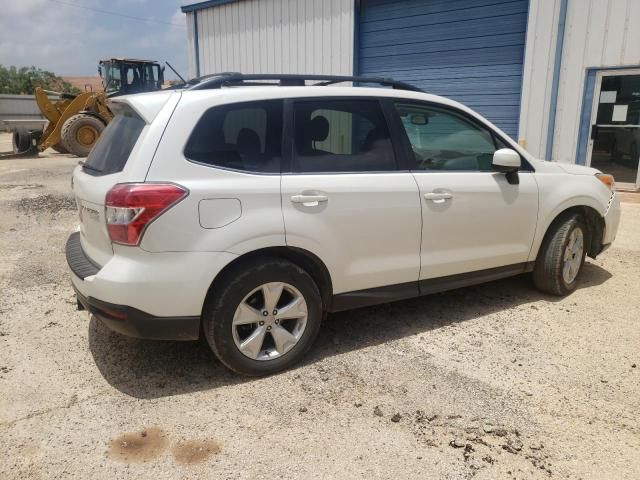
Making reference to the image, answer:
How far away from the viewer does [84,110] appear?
1645 cm

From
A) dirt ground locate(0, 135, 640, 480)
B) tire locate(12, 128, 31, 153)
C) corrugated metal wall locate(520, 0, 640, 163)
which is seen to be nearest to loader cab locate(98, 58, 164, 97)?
tire locate(12, 128, 31, 153)

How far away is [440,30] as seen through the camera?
10.6 m

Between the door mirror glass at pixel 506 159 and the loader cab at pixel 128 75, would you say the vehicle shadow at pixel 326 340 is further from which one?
the loader cab at pixel 128 75

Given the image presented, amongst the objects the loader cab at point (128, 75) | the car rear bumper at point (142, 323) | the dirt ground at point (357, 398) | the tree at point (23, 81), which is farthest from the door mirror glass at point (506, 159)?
the tree at point (23, 81)

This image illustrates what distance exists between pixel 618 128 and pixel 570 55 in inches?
59.4

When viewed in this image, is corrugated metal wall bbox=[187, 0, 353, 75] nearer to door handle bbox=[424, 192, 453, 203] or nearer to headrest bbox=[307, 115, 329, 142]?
door handle bbox=[424, 192, 453, 203]

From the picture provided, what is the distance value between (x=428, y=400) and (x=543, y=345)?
118 cm

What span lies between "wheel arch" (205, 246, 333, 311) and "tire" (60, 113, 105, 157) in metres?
13.7

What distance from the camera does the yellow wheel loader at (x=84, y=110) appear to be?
15.4 metres

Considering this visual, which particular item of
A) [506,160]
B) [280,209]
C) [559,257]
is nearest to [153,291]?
[280,209]

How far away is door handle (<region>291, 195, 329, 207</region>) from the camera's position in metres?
3.19

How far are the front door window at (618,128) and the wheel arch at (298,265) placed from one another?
7789 millimetres

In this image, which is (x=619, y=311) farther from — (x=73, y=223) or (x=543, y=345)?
(x=73, y=223)

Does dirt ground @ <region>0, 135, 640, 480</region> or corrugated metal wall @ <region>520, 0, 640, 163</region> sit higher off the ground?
corrugated metal wall @ <region>520, 0, 640, 163</region>
